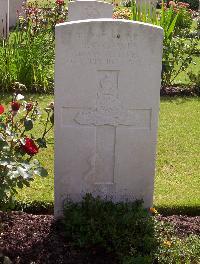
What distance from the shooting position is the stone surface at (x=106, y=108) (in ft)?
12.5

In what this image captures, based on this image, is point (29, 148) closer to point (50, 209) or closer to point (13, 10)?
point (50, 209)

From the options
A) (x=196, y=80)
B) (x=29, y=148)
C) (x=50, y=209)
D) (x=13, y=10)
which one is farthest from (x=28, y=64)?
(x=13, y=10)

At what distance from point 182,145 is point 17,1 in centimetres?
990

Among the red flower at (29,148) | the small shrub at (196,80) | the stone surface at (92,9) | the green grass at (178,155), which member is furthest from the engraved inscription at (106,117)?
the small shrub at (196,80)

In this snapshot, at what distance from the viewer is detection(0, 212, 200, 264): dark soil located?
146 inches

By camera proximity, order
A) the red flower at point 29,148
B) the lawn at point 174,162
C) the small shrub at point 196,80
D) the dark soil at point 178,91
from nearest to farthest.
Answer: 1. the red flower at point 29,148
2. the lawn at point 174,162
3. the dark soil at point 178,91
4. the small shrub at point 196,80

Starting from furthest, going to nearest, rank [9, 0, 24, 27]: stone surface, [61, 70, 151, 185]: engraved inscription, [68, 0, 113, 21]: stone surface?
[9, 0, 24, 27]: stone surface → [68, 0, 113, 21]: stone surface → [61, 70, 151, 185]: engraved inscription

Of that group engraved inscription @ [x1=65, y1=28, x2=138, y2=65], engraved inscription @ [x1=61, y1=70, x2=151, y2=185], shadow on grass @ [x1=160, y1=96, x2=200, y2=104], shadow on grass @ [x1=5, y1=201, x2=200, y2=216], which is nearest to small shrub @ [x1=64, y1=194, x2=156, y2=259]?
engraved inscription @ [x1=61, y1=70, x2=151, y2=185]

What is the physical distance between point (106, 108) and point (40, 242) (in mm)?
1082

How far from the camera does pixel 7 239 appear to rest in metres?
3.86

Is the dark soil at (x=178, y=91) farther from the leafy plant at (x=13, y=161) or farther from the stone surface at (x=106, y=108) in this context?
the leafy plant at (x=13, y=161)

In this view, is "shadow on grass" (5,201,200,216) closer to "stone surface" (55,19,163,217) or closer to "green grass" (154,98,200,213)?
"green grass" (154,98,200,213)

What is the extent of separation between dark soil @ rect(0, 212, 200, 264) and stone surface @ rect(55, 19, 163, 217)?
207mm

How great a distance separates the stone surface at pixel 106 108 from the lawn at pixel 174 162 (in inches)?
15.9
